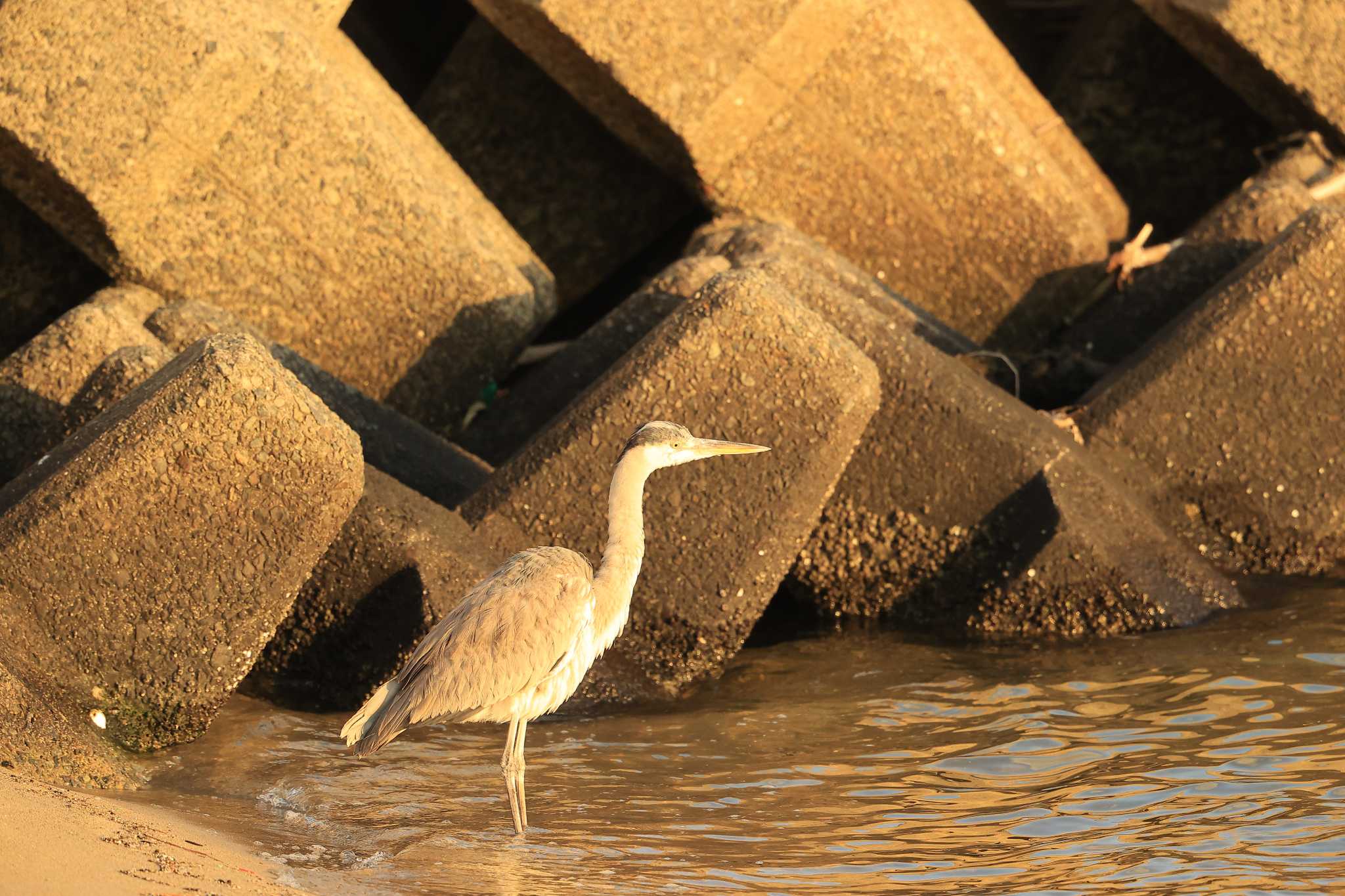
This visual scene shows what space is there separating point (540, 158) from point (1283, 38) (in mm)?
2948

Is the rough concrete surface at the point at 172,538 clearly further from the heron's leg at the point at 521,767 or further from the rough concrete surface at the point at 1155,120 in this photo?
the rough concrete surface at the point at 1155,120

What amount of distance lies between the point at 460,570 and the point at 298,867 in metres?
1.28

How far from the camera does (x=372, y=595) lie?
189 inches

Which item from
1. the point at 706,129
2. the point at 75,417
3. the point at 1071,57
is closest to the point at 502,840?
the point at 75,417

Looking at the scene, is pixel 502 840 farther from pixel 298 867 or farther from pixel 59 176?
pixel 59 176

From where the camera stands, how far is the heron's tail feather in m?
4.16

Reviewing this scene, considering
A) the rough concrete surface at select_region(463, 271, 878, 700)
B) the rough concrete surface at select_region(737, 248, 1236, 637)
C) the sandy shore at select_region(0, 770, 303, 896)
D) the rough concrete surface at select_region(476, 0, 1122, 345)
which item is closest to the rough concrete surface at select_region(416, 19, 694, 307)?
the rough concrete surface at select_region(476, 0, 1122, 345)

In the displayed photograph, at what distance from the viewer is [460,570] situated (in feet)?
15.7

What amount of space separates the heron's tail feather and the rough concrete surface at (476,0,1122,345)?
2.51 metres

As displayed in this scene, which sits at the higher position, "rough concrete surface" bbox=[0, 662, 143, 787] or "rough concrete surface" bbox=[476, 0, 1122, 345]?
"rough concrete surface" bbox=[476, 0, 1122, 345]

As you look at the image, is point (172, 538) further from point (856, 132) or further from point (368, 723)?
point (856, 132)

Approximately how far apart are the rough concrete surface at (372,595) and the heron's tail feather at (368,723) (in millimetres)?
479

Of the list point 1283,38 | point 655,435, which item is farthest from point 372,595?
point 1283,38

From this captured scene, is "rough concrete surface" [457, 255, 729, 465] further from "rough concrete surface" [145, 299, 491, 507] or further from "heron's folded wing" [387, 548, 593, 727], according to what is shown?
"heron's folded wing" [387, 548, 593, 727]
